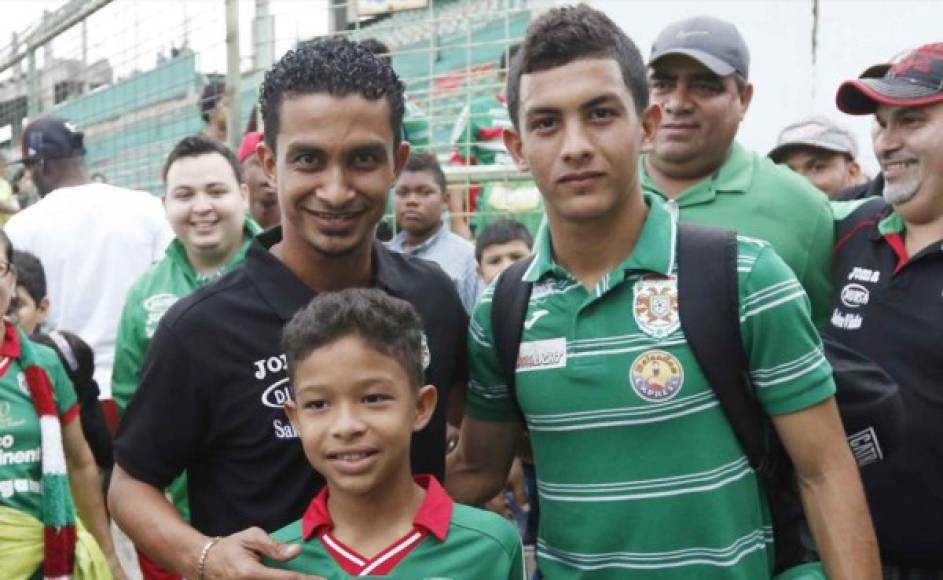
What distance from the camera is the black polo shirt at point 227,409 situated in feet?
9.95

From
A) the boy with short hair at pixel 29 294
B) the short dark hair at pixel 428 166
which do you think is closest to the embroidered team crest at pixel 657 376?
the boy with short hair at pixel 29 294

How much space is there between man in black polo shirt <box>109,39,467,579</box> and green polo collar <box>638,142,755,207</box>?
43.5 inches

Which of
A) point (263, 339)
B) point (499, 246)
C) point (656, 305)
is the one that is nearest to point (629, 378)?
point (656, 305)

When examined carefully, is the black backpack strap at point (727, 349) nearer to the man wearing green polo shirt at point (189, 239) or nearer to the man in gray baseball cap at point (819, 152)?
the man wearing green polo shirt at point (189, 239)

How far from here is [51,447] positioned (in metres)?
4.65

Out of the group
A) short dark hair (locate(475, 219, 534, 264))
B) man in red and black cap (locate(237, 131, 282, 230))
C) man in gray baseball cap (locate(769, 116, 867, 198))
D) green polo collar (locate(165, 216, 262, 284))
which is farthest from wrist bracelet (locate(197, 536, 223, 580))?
short dark hair (locate(475, 219, 534, 264))

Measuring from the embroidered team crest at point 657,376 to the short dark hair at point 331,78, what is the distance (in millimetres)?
797

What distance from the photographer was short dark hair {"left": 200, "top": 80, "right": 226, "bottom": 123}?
8063mm

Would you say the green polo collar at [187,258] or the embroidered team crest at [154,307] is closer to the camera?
the embroidered team crest at [154,307]

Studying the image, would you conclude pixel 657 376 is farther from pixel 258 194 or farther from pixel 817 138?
pixel 258 194

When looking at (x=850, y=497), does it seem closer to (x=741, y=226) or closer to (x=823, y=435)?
(x=823, y=435)

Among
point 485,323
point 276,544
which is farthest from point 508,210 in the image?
point 276,544

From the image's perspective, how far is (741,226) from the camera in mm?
3842

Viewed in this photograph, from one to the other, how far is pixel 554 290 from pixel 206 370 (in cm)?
80
